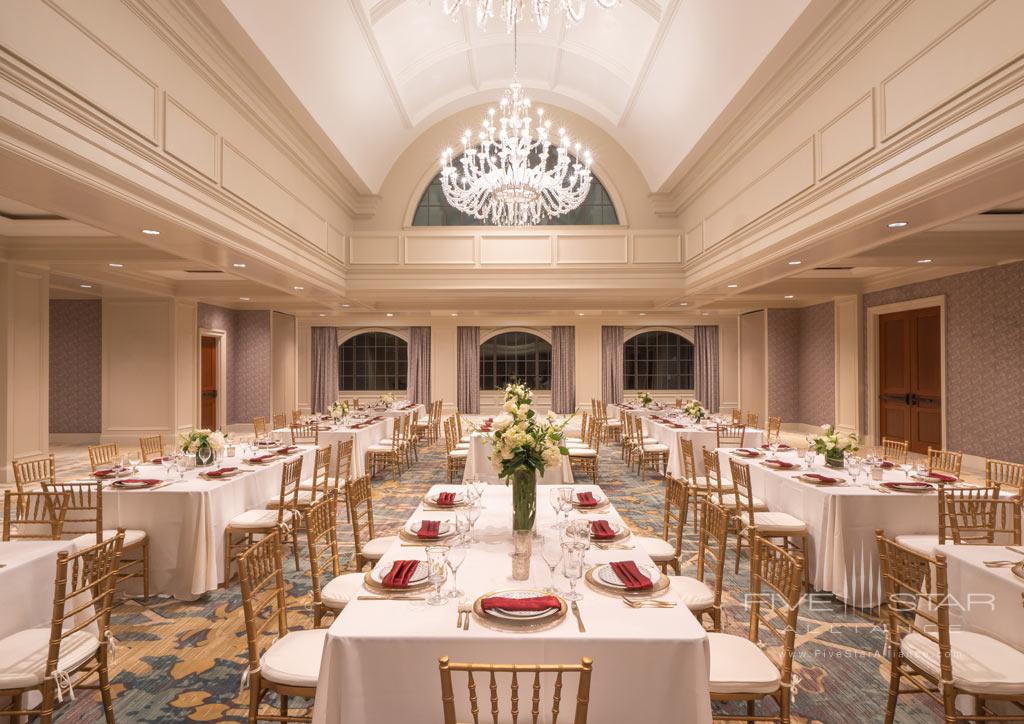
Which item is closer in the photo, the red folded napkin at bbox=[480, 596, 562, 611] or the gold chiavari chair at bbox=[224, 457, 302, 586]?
the red folded napkin at bbox=[480, 596, 562, 611]

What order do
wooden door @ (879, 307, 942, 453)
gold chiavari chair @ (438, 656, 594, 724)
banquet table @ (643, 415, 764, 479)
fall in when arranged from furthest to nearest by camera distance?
1. wooden door @ (879, 307, 942, 453)
2. banquet table @ (643, 415, 764, 479)
3. gold chiavari chair @ (438, 656, 594, 724)

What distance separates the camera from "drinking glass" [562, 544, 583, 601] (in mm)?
2051

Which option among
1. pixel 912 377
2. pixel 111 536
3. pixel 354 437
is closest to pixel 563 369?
pixel 912 377

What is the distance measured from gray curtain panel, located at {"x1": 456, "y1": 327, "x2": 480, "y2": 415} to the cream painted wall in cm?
922

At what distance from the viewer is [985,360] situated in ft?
26.9

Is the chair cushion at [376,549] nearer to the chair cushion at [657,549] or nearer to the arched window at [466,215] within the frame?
the chair cushion at [657,549]

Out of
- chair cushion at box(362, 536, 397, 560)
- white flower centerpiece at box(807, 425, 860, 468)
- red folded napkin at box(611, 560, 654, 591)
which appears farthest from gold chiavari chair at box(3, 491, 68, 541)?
white flower centerpiece at box(807, 425, 860, 468)

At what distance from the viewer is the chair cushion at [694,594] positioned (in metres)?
2.66

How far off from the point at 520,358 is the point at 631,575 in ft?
47.2

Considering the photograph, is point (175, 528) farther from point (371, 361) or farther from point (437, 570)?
point (371, 361)

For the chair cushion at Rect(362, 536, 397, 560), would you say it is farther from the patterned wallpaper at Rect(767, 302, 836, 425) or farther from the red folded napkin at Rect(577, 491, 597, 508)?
the patterned wallpaper at Rect(767, 302, 836, 425)

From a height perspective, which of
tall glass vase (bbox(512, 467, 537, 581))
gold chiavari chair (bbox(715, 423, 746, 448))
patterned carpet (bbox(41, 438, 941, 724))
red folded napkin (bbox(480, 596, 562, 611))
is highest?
tall glass vase (bbox(512, 467, 537, 581))

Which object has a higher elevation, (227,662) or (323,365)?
(323,365)

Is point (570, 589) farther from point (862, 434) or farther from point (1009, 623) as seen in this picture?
point (862, 434)
